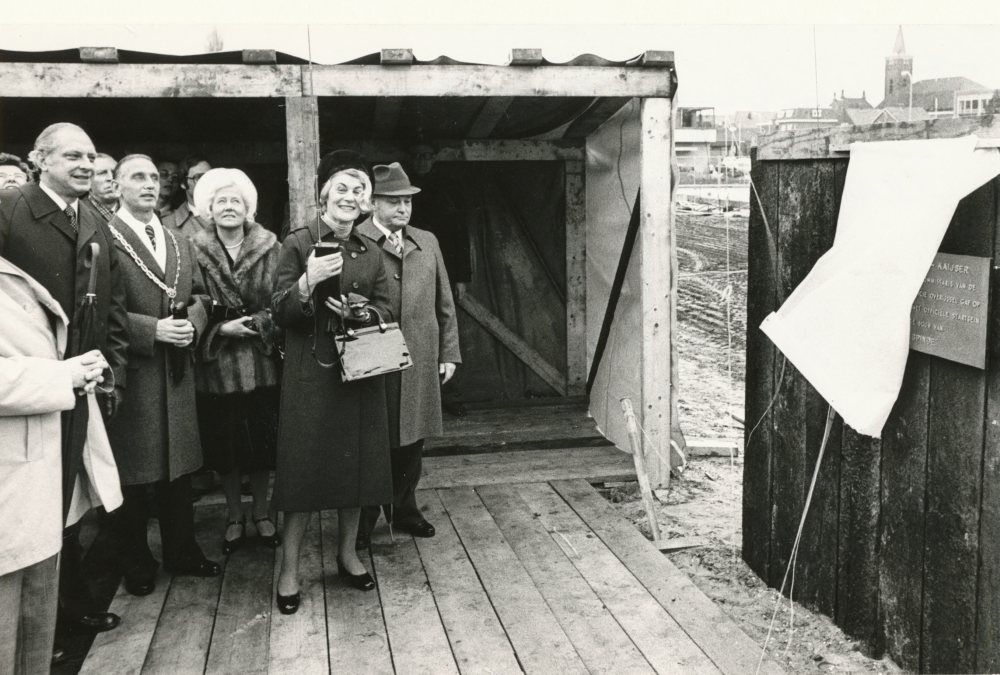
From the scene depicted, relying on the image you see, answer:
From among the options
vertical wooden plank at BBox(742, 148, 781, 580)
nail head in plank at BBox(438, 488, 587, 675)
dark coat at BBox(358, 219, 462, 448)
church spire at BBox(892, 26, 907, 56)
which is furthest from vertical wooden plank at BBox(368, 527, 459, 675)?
church spire at BBox(892, 26, 907, 56)

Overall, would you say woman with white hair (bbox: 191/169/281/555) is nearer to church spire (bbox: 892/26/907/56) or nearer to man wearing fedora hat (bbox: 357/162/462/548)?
man wearing fedora hat (bbox: 357/162/462/548)

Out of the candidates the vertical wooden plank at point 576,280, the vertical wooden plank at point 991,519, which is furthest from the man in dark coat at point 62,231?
the vertical wooden plank at point 576,280

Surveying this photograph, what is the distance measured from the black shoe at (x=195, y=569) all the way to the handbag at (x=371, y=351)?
1.23 meters

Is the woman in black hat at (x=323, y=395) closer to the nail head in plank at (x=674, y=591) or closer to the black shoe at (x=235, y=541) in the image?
the black shoe at (x=235, y=541)

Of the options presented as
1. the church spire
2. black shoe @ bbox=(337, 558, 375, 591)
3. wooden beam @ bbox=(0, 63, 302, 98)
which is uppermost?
the church spire

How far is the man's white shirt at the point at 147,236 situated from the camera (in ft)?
12.1

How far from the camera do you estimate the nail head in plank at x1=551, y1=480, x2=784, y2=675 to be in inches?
124

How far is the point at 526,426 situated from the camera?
684cm

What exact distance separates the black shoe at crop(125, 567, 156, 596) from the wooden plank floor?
41mm

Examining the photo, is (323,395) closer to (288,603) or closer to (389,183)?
(288,603)

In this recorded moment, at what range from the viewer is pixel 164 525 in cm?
395

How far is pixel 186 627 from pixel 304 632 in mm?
484

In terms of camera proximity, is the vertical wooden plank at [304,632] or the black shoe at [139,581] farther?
the black shoe at [139,581]

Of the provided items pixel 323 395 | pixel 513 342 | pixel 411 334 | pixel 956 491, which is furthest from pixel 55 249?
pixel 513 342
